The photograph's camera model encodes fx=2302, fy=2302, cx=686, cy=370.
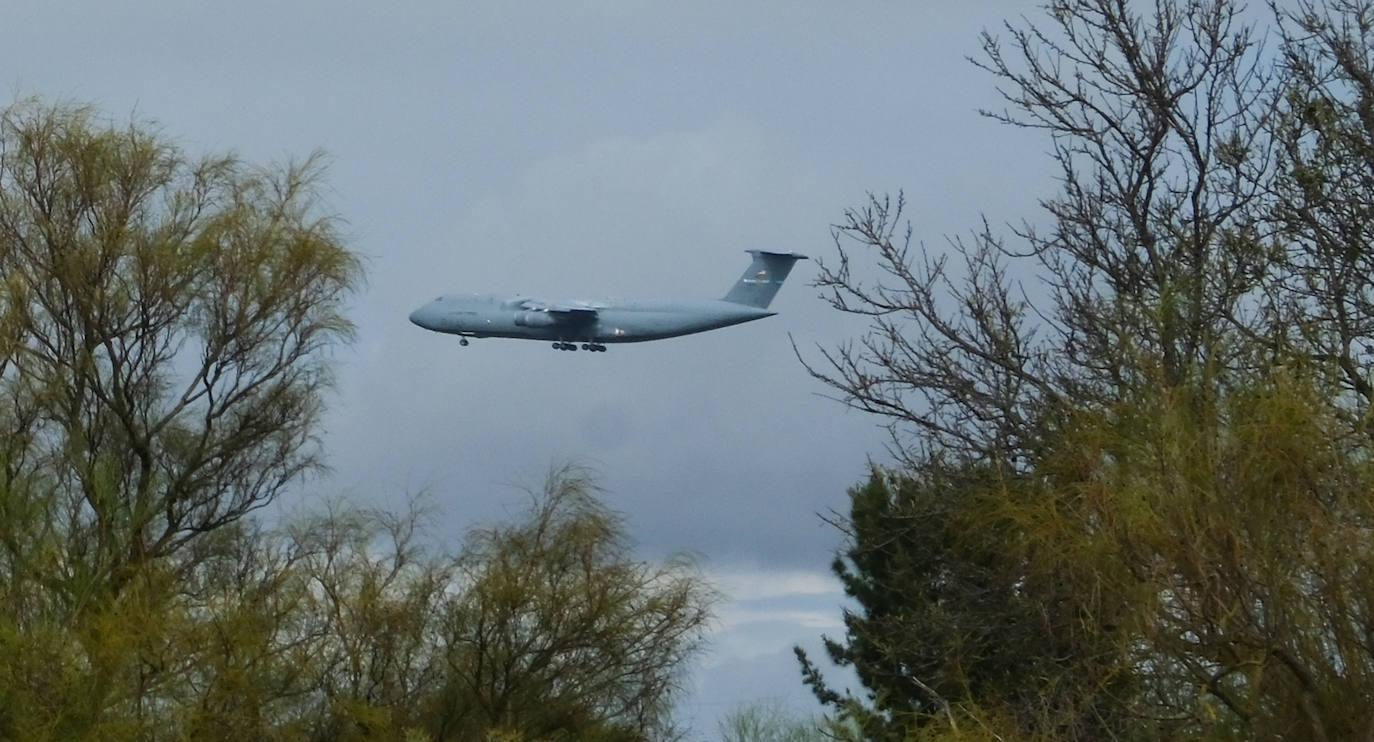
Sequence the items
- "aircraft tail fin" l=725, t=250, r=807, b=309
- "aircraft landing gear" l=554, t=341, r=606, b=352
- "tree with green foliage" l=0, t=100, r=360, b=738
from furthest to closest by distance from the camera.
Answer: "aircraft tail fin" l=725, t=250, r=807, b=309 < "aircraft landing gear" l=554, t=341, r=606, b=352 < "tree with green foliage" l=0, t=100, r=360, b=738

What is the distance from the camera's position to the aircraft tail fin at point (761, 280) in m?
68.4

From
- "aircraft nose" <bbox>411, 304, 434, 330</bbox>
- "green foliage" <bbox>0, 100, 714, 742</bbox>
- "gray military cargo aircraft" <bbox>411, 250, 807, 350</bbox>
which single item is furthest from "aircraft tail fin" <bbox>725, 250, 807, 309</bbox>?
"green foliage" <bbox>0, 100, 714, 742</bbox>

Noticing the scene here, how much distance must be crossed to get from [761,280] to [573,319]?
9.96 metres

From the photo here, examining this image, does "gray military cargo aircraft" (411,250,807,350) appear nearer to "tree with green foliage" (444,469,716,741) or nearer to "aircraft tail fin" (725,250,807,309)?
"aircraft tail fin" (725,250,807,309)

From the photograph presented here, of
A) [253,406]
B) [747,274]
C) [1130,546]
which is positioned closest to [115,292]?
[253,406]

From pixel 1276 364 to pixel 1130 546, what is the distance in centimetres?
211

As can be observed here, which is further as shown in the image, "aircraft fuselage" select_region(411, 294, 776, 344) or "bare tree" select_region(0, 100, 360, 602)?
"aircraft fuselage" select_region(411, 294, 776, 344)

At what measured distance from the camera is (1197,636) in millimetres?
11391

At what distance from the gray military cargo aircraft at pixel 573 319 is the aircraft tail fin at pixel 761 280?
154cm

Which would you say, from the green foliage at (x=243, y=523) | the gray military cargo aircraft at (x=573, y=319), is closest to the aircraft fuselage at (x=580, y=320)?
the gray military cargo aircraft at (x=573, y=319)

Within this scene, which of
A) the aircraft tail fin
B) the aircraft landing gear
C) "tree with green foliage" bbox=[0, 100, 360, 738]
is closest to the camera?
"tree with green foliage" bbox=[0, 100, 360, 738]

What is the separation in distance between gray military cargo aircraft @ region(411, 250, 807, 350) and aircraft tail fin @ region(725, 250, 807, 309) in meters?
1.54

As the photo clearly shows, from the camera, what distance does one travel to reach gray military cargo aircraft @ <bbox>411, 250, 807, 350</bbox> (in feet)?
189

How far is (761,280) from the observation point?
68375 mm
